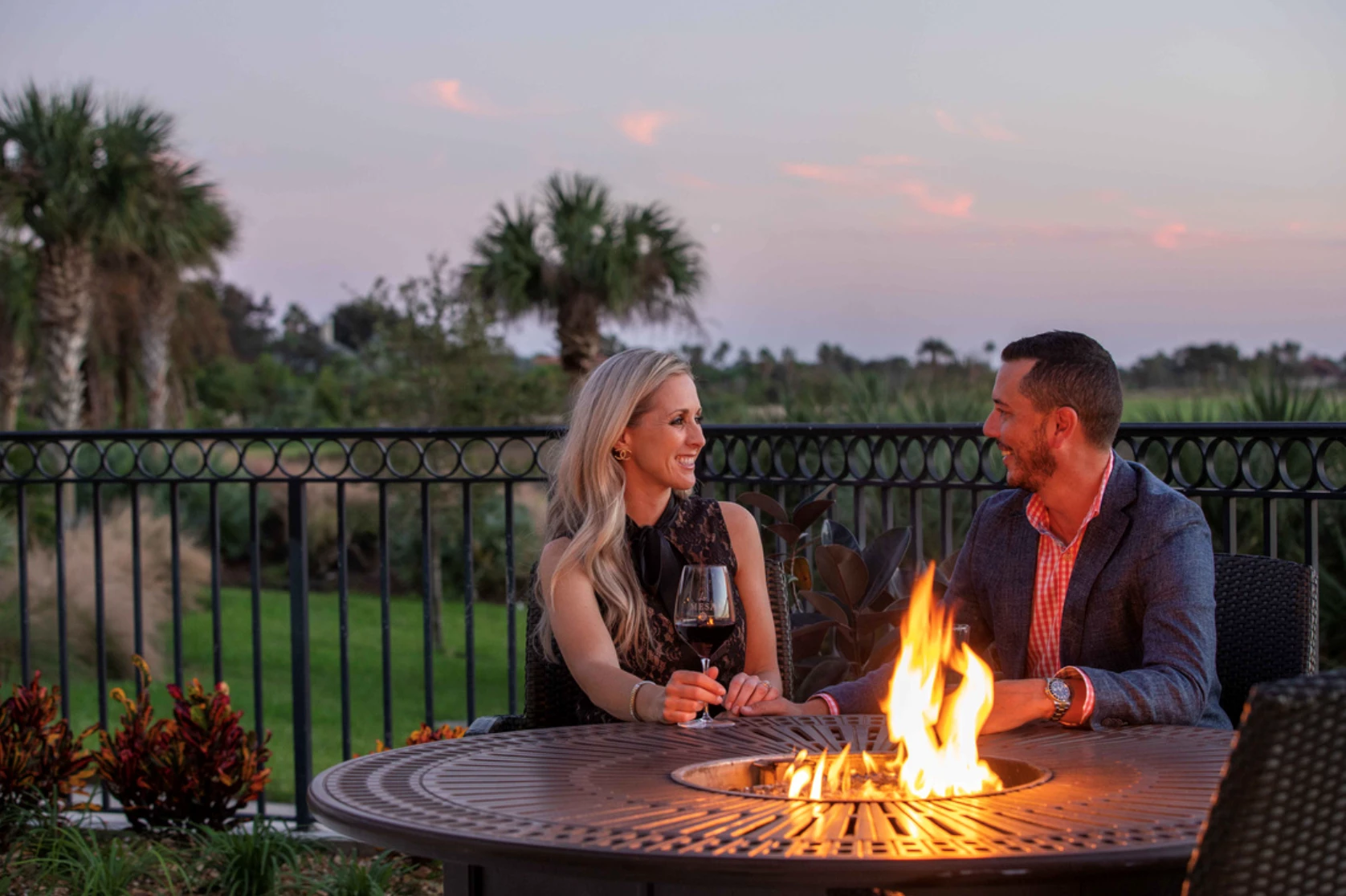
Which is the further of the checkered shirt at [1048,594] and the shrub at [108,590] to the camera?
the shrub at [108,590]

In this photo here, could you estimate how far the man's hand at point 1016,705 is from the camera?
2.14 metres

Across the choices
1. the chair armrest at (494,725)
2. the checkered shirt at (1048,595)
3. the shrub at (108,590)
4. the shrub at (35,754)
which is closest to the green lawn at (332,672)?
the shrub at (108,590)

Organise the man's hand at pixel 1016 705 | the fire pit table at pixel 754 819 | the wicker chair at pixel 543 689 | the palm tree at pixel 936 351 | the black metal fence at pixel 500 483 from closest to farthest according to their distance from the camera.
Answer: the fire pit table at pixel 754 819 → the man's hand at pixel 1016 705 → the wicker chair at pixel 543 689 → the black metal fence at pixel 500 483 → the palm tree at pixel 936 351

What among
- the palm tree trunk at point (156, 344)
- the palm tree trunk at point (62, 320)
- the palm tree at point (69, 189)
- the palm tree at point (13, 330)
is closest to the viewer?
the palm tree at point (69, 189)

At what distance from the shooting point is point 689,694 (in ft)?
7.59

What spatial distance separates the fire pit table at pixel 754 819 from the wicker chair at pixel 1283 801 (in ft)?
0.68

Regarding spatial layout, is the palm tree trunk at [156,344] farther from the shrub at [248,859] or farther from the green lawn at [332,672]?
the shrub at [248,859]

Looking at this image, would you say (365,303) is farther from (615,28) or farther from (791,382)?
(791,382)

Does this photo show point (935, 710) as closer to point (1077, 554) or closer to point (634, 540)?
point (1077, 554)

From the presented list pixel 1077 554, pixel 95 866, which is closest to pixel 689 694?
pixel 1077 554

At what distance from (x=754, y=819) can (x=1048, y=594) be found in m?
1.27

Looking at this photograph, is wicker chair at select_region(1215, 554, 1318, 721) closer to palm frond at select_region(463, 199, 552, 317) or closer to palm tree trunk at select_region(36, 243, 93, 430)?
palm frond at select_region(463, 199, 552, 317)

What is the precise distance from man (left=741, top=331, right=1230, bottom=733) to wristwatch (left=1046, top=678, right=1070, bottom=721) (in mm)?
142

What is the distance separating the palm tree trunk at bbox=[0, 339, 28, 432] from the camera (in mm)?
20516
